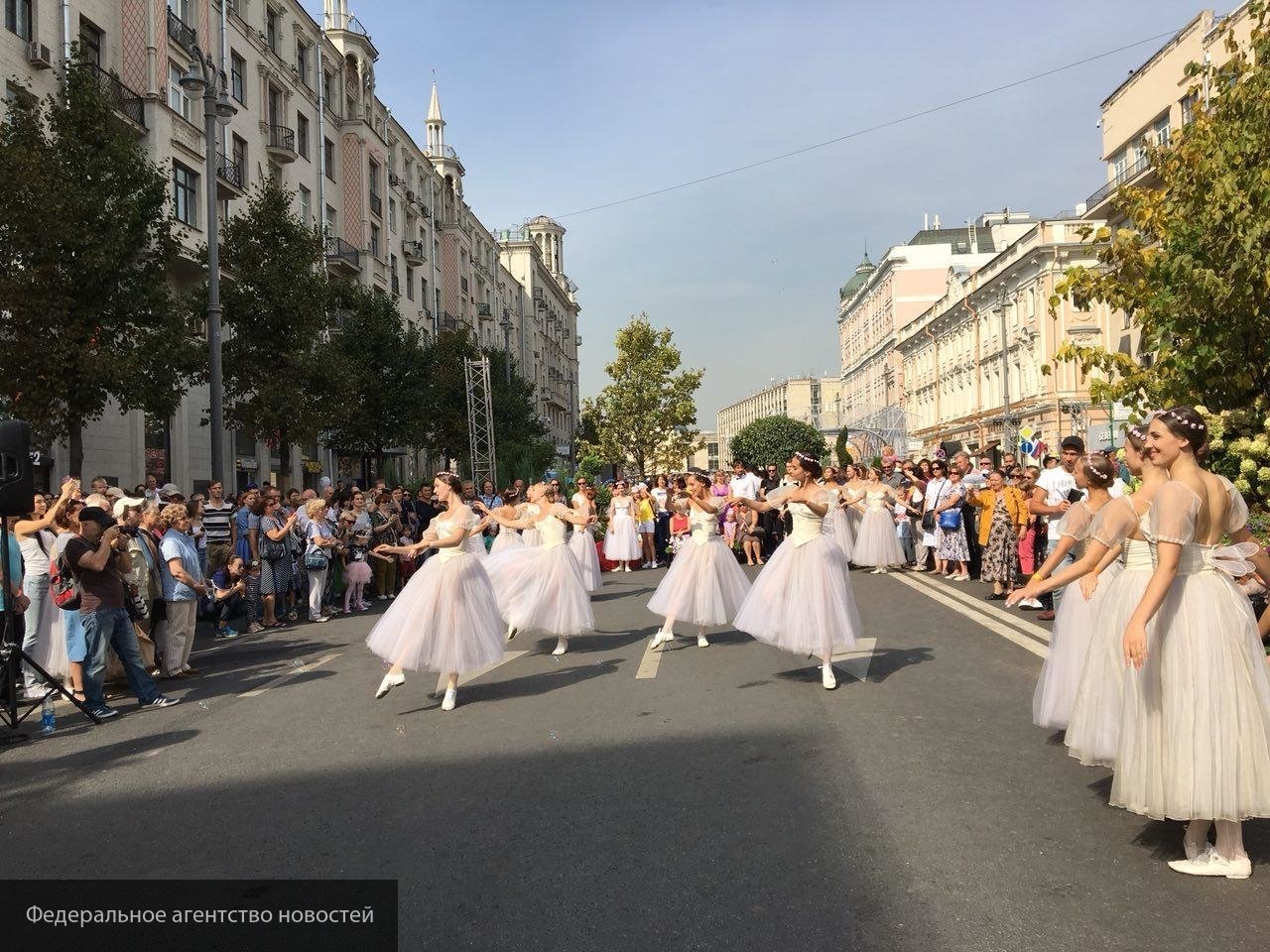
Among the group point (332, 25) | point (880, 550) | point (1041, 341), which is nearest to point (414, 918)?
point (880, 550)

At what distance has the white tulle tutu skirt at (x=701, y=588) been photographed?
1050 centimetres

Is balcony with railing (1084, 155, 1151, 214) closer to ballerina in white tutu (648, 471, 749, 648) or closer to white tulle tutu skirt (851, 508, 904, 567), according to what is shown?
white tulle tutu skirt (851, 508, 904, 567)

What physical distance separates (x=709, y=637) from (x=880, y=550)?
323 inches

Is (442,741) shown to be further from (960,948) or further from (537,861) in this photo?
(960,948)

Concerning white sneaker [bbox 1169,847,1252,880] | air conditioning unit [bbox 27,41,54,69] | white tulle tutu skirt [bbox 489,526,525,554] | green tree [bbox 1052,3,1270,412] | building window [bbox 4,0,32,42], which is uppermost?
building window [bbox 4,0,32,42]

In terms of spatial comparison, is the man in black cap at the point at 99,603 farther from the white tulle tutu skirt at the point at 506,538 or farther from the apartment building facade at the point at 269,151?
the apartment building facade at the point at 269,151

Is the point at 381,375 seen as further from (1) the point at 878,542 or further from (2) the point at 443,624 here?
(2) the point at 443,624

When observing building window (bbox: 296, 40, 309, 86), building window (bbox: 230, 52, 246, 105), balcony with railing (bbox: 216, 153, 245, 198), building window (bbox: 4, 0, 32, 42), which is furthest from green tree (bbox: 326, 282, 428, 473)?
building window (bbox: 4, 0, 32, 42)

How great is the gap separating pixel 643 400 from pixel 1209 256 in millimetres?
47897

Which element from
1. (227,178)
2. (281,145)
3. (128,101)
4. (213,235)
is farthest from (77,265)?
(281,145)

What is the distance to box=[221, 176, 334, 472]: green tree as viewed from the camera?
2455 cm

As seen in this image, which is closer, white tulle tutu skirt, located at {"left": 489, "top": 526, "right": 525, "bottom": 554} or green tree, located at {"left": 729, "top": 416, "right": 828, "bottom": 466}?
white tulle tutu skirt, located at {"left": 489, "top": 526, "right": 525, "bottom": 554}

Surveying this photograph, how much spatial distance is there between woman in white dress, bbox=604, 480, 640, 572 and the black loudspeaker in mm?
13756

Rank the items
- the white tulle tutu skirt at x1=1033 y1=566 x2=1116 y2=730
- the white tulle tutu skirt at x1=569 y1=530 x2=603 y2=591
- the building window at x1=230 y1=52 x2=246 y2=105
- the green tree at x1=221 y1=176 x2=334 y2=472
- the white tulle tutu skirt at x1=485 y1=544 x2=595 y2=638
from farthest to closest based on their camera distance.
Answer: the building window at x1=230 y1=52 x2=246 y2=105 < the green tree at x1=221 y1=176 x2=334 y2=472 < the white tulle tutu skirt at x1=569 y1=530 x2=603 y2=591 < the white tulle tutu skirt at x1=485 y1=544 x2=595 y2=638 < the white tulle tutu skirt at x1=1033 y1=566 x2=1116 y2=730
